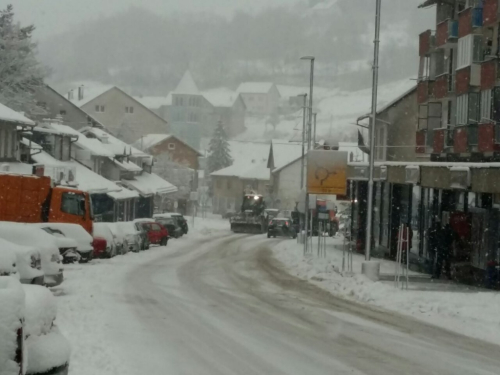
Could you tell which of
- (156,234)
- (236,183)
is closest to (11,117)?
(156,234)

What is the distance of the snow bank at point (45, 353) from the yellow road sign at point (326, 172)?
3073 centimetres

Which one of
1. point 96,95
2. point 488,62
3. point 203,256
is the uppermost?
point 96,95

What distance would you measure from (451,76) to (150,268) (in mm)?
19409

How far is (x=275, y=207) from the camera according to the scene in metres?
113

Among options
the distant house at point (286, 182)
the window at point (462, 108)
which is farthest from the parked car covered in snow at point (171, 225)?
the distant house at point (286, 182)

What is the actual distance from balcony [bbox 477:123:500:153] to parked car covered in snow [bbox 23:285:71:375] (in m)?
29.9

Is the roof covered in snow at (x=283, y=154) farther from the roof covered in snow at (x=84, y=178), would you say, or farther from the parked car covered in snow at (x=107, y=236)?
the parked car covered in snow at (x=107, y=236)

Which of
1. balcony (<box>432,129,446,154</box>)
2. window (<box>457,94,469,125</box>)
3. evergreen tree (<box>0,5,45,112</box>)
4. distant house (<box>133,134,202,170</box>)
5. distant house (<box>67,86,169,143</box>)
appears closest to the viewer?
window (<box>457,94,469,125</box>)

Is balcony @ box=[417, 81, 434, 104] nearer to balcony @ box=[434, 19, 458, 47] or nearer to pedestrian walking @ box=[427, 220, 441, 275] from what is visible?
balcony @ box=[434, 19, 458, 47]

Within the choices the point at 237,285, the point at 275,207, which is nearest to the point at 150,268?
the point at 237,285

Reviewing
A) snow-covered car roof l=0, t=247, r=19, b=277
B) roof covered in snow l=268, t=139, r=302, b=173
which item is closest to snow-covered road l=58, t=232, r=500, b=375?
snow-covered car roof l=0, t=247, r=19, b=277

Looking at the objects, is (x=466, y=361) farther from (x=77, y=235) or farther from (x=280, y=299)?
(x=77, y=235)

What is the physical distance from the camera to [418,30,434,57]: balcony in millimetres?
46572

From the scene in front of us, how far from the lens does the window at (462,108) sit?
39312 mm
